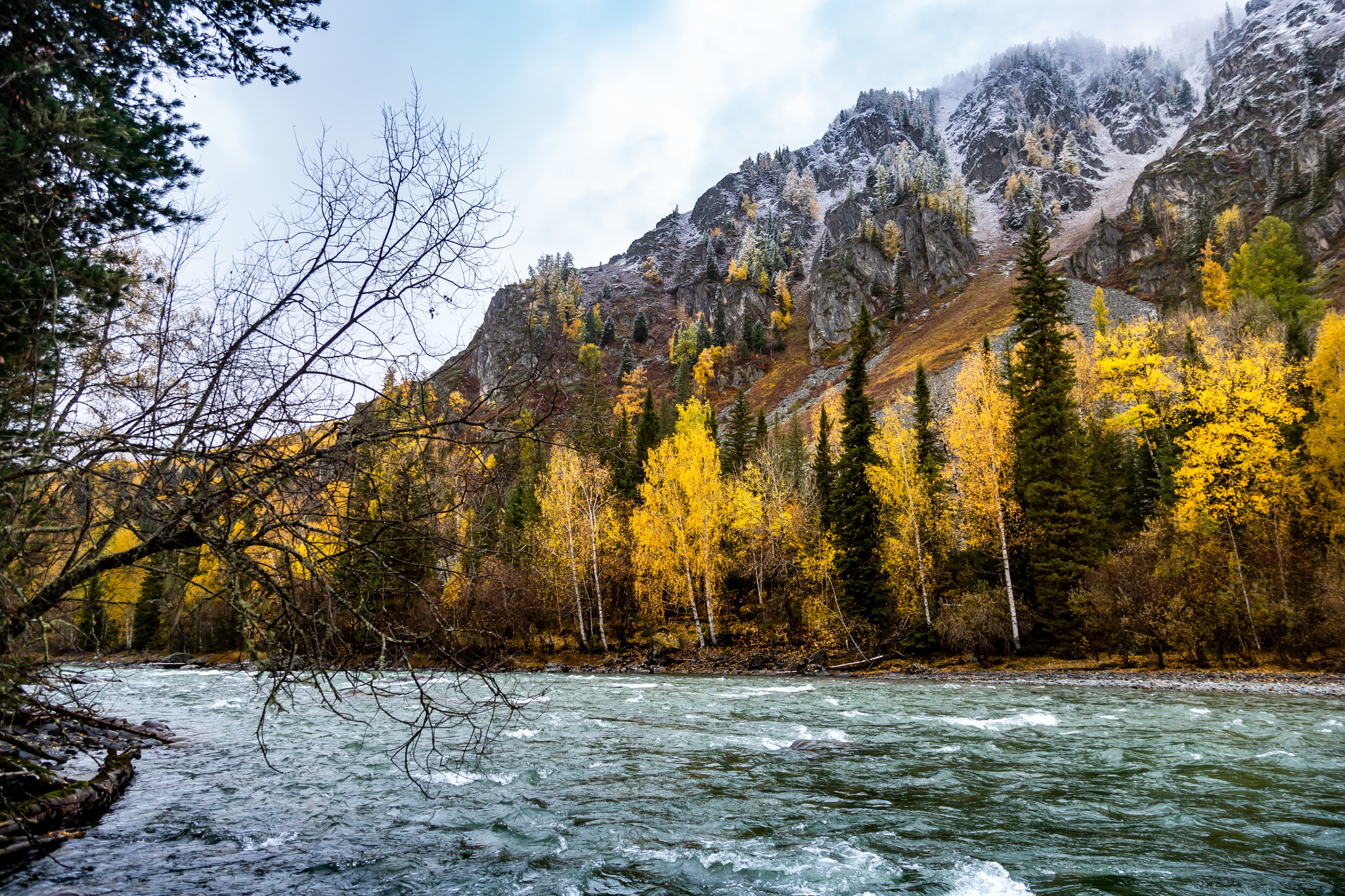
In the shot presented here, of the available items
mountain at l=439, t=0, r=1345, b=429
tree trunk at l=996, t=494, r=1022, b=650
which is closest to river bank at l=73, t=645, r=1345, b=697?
A: tree trunk at l=996, t=494, r=1022, b=650

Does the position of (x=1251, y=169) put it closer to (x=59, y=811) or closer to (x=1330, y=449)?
(x=1330, y=449)

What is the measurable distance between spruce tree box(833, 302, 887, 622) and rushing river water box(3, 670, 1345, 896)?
15.2m

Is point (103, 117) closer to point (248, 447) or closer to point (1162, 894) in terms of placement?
Answer: point (248, 447)

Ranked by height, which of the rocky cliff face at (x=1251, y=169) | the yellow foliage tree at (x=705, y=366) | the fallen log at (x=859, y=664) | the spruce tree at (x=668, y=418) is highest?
the rocky cliff face at (x=1251, y=169)

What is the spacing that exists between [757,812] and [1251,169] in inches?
5870

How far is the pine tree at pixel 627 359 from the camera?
106387mm

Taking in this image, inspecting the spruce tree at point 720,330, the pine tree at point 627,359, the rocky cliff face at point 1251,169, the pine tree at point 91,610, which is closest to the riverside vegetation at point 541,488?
the pine tree at point 91,610

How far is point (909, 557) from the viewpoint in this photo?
92.0 ft

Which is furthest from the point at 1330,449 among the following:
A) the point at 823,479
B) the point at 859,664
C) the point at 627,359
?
the point at 627,359

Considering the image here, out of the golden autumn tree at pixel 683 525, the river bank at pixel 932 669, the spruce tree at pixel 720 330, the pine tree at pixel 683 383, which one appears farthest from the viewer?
the spruce tree at pixel 720 330

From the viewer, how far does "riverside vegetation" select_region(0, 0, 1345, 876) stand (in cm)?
368

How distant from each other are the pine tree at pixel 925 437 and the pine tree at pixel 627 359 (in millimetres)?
65910

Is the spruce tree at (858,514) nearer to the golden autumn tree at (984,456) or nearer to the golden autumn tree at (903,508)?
the golden autumn tree at (903,508)

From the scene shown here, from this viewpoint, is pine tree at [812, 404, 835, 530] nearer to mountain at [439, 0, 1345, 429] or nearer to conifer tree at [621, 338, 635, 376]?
mountain at [439, 0, 1345, 429]
